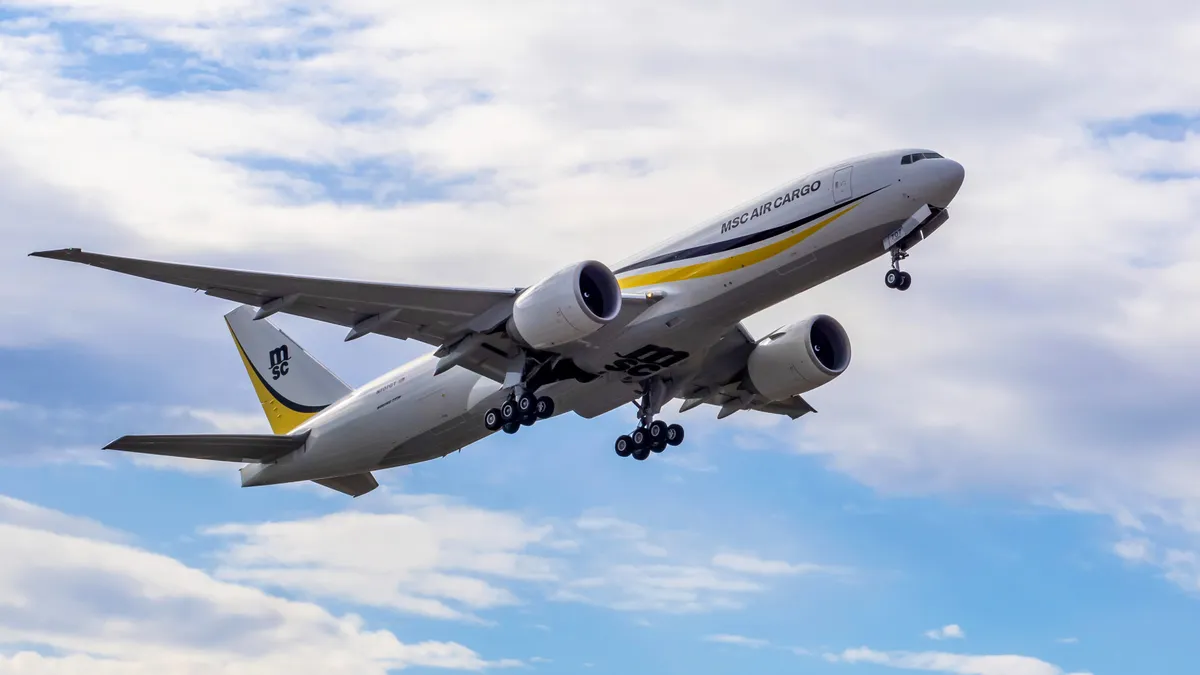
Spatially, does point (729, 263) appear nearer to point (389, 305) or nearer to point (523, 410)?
point (523, 410)

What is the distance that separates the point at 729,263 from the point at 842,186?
9.83ft

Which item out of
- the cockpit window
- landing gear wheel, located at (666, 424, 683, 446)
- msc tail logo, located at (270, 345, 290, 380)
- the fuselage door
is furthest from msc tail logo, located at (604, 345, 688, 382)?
msc tail logo, located at (270, 345, 290, 380)

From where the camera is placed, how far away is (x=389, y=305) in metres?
34.3

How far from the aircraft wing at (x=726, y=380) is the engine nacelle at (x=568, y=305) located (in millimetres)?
5435

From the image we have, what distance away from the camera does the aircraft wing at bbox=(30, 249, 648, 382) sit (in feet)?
106

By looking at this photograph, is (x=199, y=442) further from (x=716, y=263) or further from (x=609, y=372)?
(x=716, y=263)

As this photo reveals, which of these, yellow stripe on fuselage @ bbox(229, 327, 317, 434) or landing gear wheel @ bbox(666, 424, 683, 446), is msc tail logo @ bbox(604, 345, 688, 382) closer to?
landing gear wheel @ bbox(666, 424, 683, 446)

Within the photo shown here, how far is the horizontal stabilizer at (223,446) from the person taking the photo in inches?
1503

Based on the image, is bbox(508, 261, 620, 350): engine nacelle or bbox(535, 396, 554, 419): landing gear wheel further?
bbox(535, 396, 554, 419): landing gear wheel

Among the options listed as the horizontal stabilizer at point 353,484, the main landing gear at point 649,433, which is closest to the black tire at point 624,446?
the main landing gear at point 649,433

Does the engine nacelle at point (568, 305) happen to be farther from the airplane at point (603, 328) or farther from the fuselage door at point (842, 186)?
the fuselage door at point (842, 186)

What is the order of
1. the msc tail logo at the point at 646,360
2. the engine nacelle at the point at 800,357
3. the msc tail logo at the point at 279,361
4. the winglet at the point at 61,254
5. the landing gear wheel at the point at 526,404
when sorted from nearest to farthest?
the winglet at the point at 61,254
the msc tail logo at the point at 646,360
the landing gear wheel at the point at 526,404
the engine nacelle at the point at 800,357
the msc tail logo at the point at 279,361

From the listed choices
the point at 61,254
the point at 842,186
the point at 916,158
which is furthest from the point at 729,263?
the point at 61,254

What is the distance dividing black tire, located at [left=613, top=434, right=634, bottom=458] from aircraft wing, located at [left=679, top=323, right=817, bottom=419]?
1978 mm
